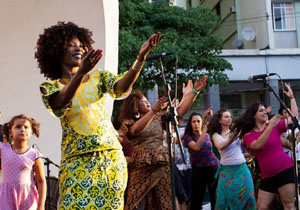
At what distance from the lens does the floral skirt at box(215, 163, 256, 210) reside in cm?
603

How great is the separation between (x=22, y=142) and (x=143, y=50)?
8.33ft

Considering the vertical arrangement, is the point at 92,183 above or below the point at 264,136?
below

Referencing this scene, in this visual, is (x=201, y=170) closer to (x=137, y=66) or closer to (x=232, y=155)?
(x=232, y=155)

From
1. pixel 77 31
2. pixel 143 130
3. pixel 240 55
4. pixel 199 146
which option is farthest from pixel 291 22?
pixel 77 31

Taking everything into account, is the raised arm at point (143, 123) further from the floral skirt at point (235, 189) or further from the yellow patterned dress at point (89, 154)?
the floral skirt at point (235, 189)

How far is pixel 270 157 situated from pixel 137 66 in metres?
3.51

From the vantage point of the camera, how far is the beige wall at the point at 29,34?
6.70 m

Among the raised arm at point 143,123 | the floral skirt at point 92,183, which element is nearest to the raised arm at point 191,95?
the raised arm at point 143,123

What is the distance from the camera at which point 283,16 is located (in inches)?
934

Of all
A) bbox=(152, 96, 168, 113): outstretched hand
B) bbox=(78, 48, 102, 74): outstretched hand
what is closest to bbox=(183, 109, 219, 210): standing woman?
bbox=(152, 96, 168, 113): outstretched hand

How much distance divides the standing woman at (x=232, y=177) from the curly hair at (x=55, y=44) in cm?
361

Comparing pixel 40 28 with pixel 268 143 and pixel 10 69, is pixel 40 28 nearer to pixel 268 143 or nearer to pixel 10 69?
pixel 10 69

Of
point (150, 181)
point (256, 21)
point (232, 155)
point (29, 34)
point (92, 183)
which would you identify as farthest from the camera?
point (256, 21)

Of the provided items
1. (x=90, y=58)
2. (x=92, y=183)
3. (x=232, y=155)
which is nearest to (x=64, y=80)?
(x=90, y=58)
